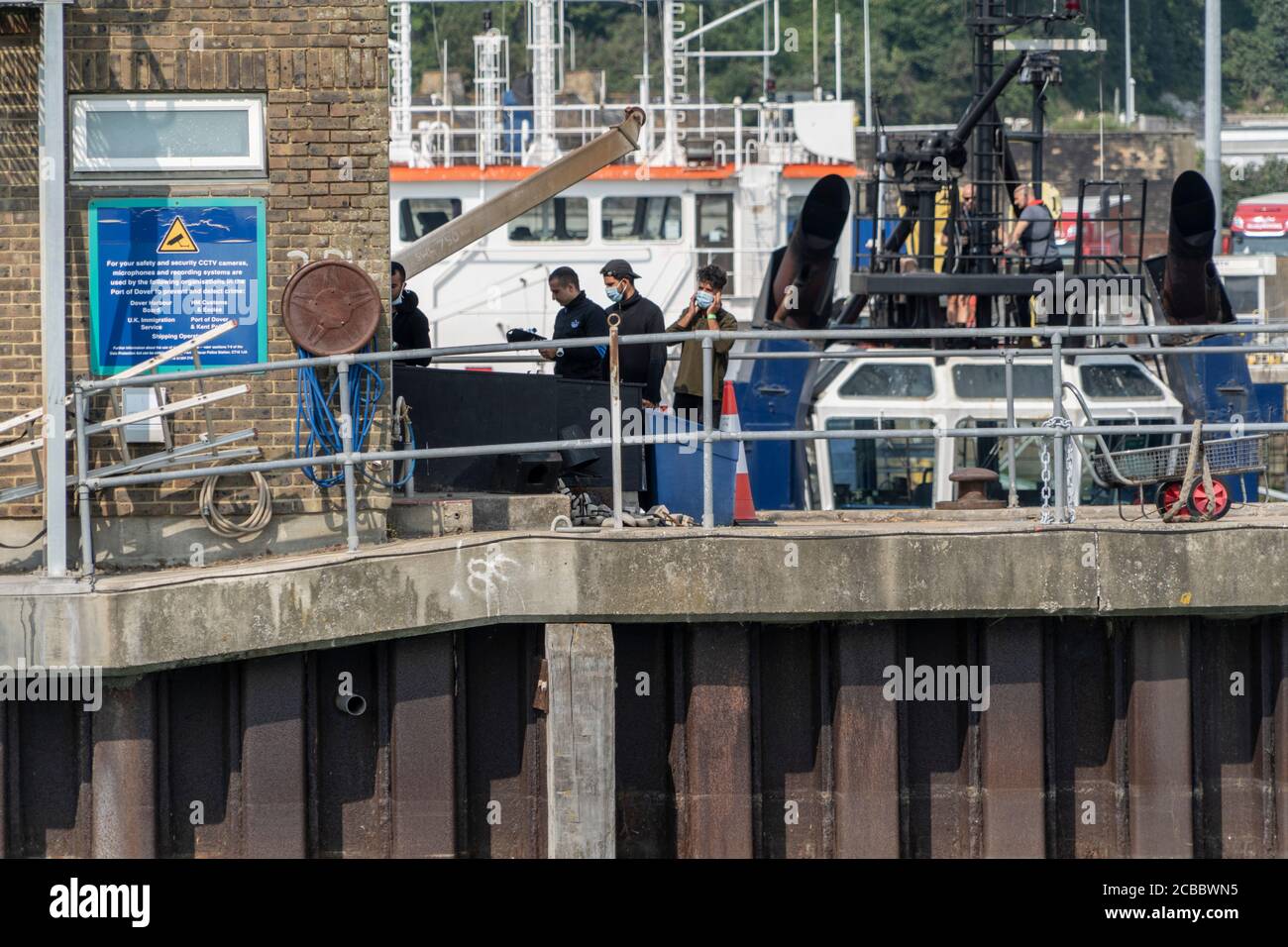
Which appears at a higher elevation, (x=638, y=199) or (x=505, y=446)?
(x=638, y=199)

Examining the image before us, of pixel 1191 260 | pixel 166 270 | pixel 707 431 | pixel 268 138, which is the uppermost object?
pixel 268 138

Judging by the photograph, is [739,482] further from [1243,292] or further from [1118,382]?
[1243,292]

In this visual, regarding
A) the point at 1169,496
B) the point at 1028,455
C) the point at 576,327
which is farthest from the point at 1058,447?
the point at 1028,455

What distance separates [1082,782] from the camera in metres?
10.1

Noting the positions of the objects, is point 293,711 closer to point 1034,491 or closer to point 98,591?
point 98,591

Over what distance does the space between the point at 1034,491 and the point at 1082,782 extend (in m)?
6.67

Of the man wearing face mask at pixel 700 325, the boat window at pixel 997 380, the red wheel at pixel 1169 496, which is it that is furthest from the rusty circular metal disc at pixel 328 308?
the boat window at pixel 997 380

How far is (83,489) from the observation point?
31.1ft

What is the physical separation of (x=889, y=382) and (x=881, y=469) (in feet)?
2.37

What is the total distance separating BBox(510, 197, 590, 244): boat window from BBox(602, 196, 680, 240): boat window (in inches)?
12.9

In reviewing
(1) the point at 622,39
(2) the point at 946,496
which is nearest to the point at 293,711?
(2) the point at 946,496

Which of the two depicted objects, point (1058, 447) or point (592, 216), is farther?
point (592, 216)

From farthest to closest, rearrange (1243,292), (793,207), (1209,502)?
1. (1243,292)
2. (793,207)
3. (1209,502)

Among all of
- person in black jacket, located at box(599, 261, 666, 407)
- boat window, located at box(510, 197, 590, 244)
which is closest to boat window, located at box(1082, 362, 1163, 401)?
person in black jacket, located at box(599, 261, 666, 407)
